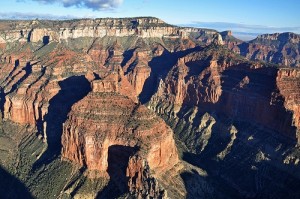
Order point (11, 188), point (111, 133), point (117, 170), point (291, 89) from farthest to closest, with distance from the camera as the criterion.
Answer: point (291, 89) → point (11, 188) → point (111, 133) → point (117, 170)

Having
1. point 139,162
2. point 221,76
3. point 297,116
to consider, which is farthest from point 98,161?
point 221,76

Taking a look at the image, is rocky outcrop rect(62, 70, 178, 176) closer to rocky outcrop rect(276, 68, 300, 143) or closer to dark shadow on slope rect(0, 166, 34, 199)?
dark shadow on slope rect(0, 166, 34, 199)

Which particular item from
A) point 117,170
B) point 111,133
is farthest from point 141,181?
point 111,133

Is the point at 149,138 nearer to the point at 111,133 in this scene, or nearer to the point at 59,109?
the point at 111,133

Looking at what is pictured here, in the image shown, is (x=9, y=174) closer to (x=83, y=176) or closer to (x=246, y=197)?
(x=83, y=176)

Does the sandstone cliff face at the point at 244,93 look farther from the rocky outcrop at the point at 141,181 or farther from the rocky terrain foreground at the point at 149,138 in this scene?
the rocky outcrop at the point at 141,181

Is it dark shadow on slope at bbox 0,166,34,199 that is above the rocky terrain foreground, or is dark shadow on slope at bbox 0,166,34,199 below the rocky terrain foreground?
below

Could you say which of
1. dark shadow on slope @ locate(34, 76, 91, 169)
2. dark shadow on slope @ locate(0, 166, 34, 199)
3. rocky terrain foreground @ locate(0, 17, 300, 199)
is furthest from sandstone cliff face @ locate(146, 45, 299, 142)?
dark shadow on slope @ locate(0, 166, 34, 199)

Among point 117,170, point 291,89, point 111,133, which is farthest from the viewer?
point 291,89
